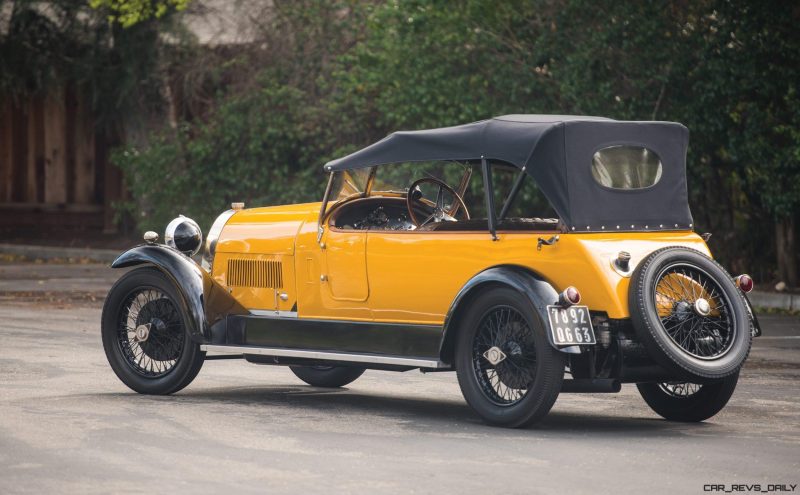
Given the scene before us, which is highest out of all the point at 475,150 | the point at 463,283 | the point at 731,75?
the point at 731,75

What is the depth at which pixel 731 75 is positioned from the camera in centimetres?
1820

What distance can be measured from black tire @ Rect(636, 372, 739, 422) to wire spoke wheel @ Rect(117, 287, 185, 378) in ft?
10.2

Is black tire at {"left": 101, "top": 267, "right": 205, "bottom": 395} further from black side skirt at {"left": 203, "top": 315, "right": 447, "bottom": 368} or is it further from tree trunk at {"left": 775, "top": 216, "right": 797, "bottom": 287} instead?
tree trunk at {"left": 775, "top": 216, "right": 797, "bottom": 287}

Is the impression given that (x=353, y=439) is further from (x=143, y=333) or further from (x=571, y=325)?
(x=143, y=333)

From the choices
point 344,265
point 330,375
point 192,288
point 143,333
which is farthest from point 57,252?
point 344,265

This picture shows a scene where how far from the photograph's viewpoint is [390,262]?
9258mm

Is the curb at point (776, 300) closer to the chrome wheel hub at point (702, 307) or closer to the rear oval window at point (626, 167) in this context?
the rear oval window at point (626, 167)

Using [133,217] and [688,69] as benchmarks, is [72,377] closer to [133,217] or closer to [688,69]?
[688,69]

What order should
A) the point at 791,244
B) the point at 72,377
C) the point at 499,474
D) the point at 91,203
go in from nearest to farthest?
the point at 499,474
the point at 72,377
the point at 791,244
the point at 91,203

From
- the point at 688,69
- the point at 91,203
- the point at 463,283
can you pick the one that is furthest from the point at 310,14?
the point at 463,283

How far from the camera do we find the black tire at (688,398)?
878 cm

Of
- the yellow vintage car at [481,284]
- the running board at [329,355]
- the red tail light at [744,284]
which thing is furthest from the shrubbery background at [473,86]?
the running board at [329,355]

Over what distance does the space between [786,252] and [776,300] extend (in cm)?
157

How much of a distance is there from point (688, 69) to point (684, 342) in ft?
36.2
